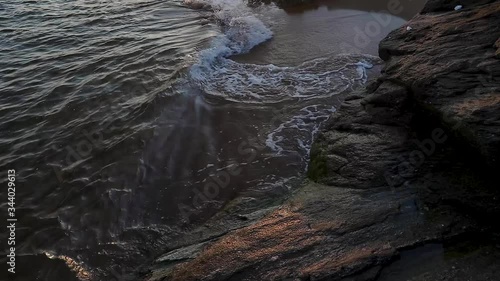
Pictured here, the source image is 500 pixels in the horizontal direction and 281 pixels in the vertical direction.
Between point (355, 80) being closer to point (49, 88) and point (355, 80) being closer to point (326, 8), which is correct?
point (326, 8)

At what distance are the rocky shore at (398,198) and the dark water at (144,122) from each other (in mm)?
681

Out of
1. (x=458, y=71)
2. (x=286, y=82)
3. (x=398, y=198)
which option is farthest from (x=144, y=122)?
(x=458, y=71)

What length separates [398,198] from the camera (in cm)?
439

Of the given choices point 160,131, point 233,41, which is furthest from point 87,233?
point 233,41

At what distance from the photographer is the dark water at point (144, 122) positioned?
17.2 ft

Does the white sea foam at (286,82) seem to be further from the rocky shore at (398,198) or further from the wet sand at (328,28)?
the rocky shore at (398,198)

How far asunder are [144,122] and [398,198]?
485 centimetres

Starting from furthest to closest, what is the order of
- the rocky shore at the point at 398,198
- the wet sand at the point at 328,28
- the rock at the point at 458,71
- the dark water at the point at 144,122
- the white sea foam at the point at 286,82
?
the wet sand at the point at 328,28
the white sea foam at the point at 286,82
the dark water at the point at 144,122
the rock at the point at 458,71
the rocky shore at the point at 398,198

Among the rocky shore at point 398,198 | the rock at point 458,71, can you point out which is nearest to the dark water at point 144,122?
the rocky shore at point 398,198

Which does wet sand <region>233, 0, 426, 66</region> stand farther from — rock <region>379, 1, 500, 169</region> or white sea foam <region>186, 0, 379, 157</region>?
rock <region>379, 1, 500, 169</region>

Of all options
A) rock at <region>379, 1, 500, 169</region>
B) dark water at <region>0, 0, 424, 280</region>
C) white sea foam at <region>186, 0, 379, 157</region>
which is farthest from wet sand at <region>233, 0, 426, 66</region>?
rock at <region>379, 1, 500, 169</region>

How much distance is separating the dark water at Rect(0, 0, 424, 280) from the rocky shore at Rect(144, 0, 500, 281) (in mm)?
681

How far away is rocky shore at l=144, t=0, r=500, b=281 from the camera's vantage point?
146 inches

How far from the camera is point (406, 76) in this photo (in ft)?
18.4
